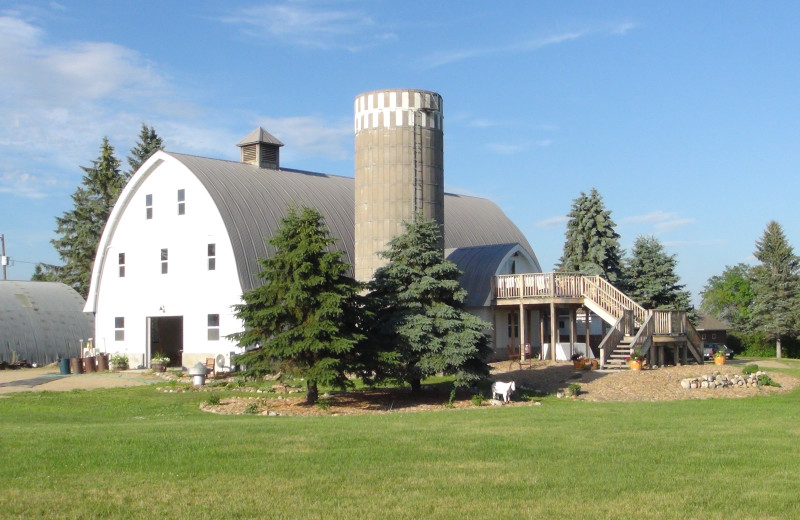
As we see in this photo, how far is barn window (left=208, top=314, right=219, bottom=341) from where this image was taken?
1478 inches

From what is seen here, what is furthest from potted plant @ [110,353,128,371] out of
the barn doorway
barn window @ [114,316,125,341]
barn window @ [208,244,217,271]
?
barn window @ [208,244,217,271]

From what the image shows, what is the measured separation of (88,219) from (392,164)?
113 feet

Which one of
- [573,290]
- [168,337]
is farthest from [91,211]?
[573,290]

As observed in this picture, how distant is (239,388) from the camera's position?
96.6ft

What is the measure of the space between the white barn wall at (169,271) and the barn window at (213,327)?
19 cm

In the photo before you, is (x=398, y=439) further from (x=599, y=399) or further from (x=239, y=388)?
(x=239, y=388)

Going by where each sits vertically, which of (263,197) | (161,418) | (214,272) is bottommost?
(161,418)

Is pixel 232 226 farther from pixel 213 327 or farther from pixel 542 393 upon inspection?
pixel 542 393

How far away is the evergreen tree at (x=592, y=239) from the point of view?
45.5m

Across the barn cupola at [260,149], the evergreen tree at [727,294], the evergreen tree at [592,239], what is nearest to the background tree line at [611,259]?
the evergreen tree at [592,239]

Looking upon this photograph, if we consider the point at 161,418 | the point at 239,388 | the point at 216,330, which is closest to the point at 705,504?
the point at 161,418

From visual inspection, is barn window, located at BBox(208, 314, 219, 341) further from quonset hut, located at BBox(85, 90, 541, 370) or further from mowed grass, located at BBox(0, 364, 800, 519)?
mowed grass, located at BBox(0, 364, 800, 519)

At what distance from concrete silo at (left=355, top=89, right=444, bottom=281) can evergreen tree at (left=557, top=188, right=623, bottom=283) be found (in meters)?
12.3

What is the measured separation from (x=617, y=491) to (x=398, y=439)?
4946mm
